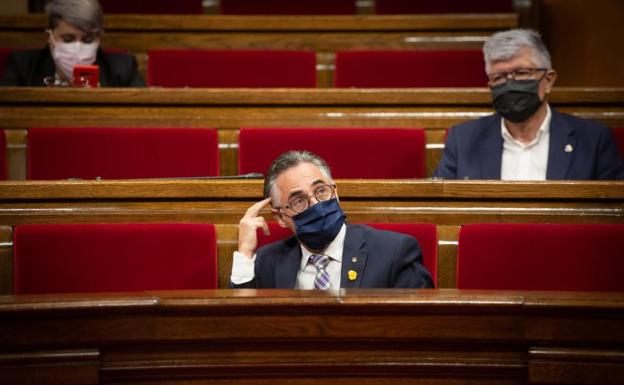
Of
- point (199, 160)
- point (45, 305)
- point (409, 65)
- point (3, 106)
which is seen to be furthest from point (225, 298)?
point (409, 65)

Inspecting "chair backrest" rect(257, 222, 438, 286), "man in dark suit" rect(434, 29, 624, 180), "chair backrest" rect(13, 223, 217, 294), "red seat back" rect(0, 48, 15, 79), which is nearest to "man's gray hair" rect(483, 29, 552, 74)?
"man in dark suit" rect(434, 29, 624, 180)

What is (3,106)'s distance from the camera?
986 mm

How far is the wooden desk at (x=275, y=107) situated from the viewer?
99cm

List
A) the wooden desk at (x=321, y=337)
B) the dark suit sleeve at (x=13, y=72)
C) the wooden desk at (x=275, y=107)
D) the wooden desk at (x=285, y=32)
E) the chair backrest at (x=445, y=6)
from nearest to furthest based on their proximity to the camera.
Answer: the wooden desk at (x=321, y=337)
the wooden desk at (x=275, y=107)
the dark suit sleeve at (x=13, y=72)
the wooden desk at (x=285, y=32)
the chair backrest at (x=445, y=6)

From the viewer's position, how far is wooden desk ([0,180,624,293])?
74 centimetres

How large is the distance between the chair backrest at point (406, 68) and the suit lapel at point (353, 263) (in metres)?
0.53

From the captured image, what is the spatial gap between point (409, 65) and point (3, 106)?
485mm

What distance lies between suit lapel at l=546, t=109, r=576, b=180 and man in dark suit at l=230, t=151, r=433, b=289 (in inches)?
9.8

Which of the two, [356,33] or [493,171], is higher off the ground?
[356,33]

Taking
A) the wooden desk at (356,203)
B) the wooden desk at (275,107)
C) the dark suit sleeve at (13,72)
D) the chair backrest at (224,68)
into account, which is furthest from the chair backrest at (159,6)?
the wooden desk at (356,203)

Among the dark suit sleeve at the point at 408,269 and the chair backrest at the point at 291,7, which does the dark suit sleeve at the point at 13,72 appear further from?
the dark suit sleeve at the point at 408,269

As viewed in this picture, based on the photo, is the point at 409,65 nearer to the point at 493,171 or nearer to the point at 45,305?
the point at 493,171

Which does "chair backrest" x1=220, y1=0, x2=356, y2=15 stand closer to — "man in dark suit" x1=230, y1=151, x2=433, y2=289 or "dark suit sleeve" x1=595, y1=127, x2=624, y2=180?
"dark suit sleeve" x1=595, y1=127, x2=624, y2=180

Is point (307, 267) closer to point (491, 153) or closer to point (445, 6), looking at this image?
point (491, 153)
